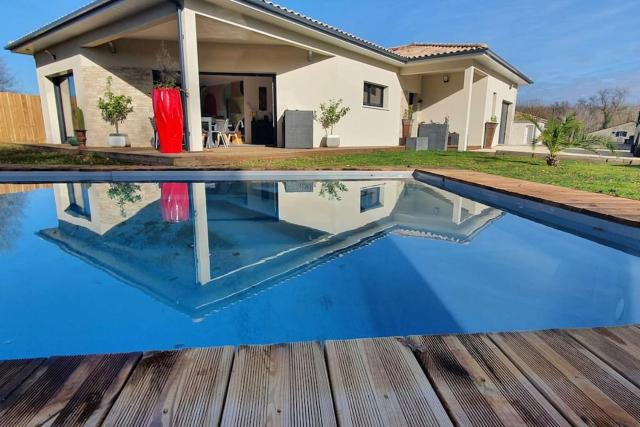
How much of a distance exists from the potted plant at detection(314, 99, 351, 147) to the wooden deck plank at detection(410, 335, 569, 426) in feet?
28.6

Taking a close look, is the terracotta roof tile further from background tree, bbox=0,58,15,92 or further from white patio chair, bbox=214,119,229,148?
background tree, bbox=0,58,15,92

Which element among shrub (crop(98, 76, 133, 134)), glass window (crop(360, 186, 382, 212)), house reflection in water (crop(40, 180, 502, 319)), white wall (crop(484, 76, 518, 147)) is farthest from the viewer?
white wall (crop(484, 76, 518, 147))

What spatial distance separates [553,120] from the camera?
7027 mm

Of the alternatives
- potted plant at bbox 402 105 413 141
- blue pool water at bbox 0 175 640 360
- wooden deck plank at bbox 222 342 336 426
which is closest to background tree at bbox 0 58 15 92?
potted plant at bbox 402 105 413 141

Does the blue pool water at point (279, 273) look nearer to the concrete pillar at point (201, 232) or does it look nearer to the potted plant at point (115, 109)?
the concrete pillar at point (201, 232)

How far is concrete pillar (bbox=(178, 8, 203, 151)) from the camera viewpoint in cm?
620

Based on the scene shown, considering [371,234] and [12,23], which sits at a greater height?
[12,23]

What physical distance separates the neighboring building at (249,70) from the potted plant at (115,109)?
0.16m

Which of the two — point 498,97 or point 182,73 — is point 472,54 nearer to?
point 498,97

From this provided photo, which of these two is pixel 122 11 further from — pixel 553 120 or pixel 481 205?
pixel 553 120

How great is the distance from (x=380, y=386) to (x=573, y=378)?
582 mm

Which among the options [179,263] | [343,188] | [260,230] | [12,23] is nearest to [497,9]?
[343,188]

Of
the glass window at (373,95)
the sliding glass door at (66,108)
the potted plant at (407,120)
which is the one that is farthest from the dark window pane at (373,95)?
the sliding glass door at (66,108)

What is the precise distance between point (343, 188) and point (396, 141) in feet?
24.3
